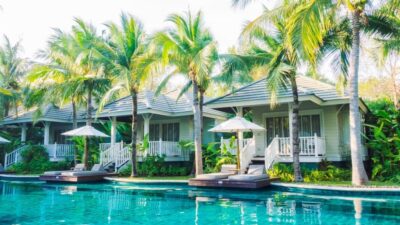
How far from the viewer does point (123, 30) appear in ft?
58.3

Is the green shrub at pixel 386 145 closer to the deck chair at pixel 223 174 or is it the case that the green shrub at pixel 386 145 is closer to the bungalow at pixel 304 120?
the bungalow at pixel 304 120

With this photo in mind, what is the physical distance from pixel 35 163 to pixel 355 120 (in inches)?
782

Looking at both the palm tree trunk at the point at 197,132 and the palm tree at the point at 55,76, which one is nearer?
the palm tree trunk at the point at 197,132

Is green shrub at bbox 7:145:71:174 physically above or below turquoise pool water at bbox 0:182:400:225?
above

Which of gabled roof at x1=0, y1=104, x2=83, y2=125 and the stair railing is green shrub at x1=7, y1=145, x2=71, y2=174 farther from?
the stair railing

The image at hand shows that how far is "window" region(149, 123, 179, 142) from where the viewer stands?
22375mm

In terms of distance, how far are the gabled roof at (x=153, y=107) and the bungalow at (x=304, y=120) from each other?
12.4 ft

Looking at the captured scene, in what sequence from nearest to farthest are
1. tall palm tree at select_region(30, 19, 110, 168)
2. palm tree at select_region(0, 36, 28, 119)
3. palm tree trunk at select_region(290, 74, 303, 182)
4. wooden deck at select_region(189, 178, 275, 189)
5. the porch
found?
1. wooden deck at select_region(189, 178, 275, 189)
2. palm tree trunk at select_region(290, 74, 303, 182)
3. tall palm tree at select_region(30, 19, 110, 168)
4. the porch
5. palm tree at select_region(0, 36, 28, 119)

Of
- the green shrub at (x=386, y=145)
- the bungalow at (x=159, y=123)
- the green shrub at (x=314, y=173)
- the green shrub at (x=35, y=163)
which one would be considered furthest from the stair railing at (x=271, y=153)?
the green shrub at (x=35, y=163)

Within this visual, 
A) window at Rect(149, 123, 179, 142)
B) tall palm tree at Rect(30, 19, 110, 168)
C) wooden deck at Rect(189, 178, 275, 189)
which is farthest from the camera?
window at Rect(149, 123, 179, 142)

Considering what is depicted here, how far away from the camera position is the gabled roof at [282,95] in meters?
15.4

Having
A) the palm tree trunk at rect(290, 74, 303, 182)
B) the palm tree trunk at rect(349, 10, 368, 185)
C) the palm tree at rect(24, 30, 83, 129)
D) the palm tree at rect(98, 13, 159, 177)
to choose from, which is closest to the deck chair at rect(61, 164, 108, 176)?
the palm tree at rect(98, 13, 159, 177)

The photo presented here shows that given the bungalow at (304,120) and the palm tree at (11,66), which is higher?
the palm tree at (11,66)

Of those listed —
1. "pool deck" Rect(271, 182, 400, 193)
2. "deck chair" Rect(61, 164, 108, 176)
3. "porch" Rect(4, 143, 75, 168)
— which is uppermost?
"porch" Rect(4, 143, 75, 168)
